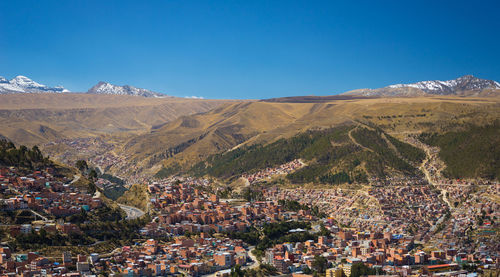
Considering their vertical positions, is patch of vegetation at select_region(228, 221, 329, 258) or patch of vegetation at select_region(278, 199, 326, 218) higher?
patch of vegetation at select_region(278, 199, 326, 218)

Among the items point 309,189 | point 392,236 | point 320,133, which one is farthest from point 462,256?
point 320,133

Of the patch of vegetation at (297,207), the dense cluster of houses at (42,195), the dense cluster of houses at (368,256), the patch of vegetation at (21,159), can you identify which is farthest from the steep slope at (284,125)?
the dense cluster of houses at (42,195)

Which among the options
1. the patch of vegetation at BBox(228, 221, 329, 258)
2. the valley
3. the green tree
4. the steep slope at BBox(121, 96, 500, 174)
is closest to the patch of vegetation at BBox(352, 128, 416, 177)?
the valley

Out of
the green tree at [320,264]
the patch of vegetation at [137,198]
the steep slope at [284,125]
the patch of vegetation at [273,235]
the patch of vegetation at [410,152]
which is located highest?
the steep slope at [284,125]

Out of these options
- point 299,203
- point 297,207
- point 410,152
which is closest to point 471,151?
point 410,152

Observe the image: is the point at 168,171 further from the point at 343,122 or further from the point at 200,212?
the point at 200,212

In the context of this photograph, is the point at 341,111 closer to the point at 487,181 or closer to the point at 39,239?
the point at 487,181

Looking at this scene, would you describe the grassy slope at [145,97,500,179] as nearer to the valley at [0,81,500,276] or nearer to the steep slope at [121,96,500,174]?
the steep slope at [121,96,500,174]

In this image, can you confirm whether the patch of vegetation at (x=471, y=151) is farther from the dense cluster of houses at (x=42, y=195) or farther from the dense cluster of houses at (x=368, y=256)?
the dense cluster of houses at (x=42, y=195)
